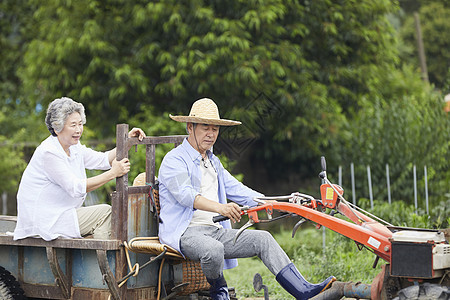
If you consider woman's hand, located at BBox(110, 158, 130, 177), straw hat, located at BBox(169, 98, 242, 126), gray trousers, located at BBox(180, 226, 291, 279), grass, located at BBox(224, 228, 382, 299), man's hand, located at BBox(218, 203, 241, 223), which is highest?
straw hat, located at BBox(169, 98, 242, 126)

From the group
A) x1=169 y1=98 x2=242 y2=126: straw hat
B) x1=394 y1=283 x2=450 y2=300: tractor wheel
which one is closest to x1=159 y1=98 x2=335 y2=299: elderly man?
x1=169 y1=98 x2=242 y2=126: straw hat

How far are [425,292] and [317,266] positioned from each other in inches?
138

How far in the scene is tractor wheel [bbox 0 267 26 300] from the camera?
4.88 metres

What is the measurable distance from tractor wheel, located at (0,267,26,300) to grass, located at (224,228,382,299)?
7.72ft

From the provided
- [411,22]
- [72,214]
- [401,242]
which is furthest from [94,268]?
[411,22]

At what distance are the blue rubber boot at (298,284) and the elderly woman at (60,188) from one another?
1.32m

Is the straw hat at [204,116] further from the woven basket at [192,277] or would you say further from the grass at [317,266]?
the grass at [317,266]

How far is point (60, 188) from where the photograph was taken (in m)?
4.85

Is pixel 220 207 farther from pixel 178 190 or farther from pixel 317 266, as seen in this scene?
pixel 317 266

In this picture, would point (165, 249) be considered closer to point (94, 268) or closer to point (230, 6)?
point (94, 268)

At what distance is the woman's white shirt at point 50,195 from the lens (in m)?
4.74

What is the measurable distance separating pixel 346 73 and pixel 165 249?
7.77 metres

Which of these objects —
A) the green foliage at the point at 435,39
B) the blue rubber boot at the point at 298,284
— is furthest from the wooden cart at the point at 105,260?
the green foliage at the point at 435,39

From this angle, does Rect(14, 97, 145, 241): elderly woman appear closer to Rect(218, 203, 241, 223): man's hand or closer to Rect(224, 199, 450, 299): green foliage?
Rect(218, 203, 241, 223): man's hand
